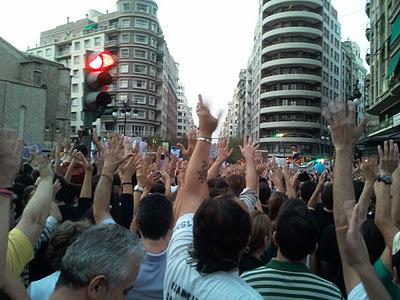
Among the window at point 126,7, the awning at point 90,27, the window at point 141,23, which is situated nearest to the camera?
the window at point 141,23

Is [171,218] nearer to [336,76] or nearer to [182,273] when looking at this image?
[182,273]

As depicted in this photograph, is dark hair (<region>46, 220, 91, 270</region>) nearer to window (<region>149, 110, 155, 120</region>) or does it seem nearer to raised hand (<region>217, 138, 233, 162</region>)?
raised hand (<region>217, 138, 233, 162</region>)

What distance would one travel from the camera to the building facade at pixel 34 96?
41.2 m

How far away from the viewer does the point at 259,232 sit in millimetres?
3562

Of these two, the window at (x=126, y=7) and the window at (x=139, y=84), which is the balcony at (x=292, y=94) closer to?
the window at (x=139, y=84)

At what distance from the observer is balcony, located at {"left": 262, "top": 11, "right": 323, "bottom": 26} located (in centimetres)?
7662

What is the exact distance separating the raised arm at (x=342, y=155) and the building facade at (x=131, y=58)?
259ft

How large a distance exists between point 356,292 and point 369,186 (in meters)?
1.34

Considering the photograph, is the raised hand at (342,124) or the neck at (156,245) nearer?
the raised hand at (342,124)

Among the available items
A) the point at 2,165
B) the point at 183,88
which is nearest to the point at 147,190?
the point at 2,165

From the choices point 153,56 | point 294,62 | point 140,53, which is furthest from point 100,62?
point 153,56

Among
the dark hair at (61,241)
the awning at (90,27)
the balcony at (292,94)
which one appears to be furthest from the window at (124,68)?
the dark hair at (61,241)

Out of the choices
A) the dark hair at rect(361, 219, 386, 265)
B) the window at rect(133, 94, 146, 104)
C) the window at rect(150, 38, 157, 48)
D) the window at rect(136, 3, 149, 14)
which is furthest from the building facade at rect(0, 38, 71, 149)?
the dark hair at rect(361, 219, 386, 265)

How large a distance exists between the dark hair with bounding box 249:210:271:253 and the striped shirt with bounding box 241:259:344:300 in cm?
86
